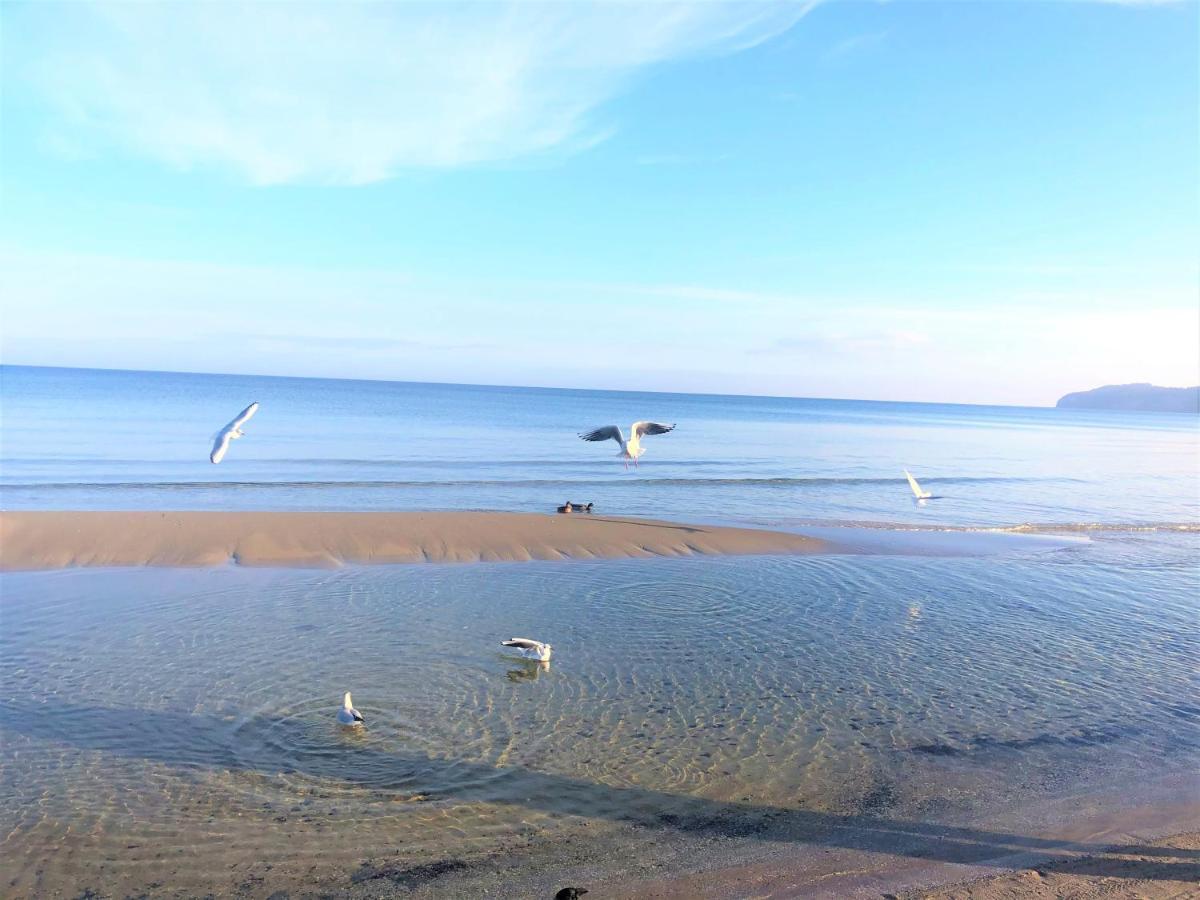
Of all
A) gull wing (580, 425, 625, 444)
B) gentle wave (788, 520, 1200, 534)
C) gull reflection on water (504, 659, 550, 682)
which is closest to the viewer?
gull reflection on water (504, 659, 550, 682)

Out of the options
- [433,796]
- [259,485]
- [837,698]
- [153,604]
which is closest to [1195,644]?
[837,698]

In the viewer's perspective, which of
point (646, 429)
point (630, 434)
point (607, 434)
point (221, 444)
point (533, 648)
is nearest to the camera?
point (533, 648)

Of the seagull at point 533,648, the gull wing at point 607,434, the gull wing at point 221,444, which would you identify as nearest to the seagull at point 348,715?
the seagull at point 533,648

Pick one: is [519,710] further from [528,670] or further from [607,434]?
[607,434]

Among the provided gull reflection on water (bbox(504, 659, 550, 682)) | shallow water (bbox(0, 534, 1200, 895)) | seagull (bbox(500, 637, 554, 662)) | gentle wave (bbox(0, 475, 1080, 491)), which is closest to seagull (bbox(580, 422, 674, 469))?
shallow water (bbox(0, 534, 1200, 895))

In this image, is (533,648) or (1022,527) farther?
(1022,527)

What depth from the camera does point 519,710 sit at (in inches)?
343

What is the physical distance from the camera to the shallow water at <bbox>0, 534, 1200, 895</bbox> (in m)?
6.57

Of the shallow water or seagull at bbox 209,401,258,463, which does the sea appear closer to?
the shallow water

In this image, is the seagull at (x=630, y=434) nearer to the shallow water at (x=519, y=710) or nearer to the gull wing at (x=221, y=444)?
the shallow water at (x=519, y=710)

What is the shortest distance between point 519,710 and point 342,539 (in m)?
9.43

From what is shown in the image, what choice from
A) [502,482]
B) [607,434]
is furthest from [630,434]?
[502,482]

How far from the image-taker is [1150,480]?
1512 inches

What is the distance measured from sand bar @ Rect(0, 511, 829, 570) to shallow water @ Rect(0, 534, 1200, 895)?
4.15ft
